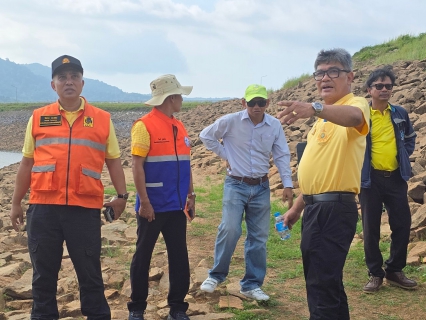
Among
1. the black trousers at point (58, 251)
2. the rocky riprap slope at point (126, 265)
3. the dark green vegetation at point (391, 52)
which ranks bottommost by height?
the rocky riprap slope at point (126, 265)

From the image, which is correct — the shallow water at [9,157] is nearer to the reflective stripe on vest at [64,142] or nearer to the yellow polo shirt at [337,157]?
the reflective stripe on vest at [64,142]

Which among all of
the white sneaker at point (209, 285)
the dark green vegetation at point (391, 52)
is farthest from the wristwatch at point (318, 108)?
the dark green vegetation at point (391, 52)

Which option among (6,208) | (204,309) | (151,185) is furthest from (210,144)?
(6,208)

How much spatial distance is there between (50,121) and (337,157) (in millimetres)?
2156

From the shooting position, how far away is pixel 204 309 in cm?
518

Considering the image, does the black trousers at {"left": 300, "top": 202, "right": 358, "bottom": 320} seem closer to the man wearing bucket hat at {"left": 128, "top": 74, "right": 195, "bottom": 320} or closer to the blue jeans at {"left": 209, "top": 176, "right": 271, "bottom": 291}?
the man wearing bucket hat at {"left": 128, "top": 74, "right": 195, "bottom": 320}

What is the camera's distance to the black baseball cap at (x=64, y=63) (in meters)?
4.23

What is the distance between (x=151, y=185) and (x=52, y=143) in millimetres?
928

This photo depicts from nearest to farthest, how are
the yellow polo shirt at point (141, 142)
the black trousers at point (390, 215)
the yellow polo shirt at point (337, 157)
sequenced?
the yellow polo shirt at point (337, 157)
the yellow polo shirt at point (141, 142)
the black trousers at point (390, 215)

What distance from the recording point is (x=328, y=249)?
3738 millimetres

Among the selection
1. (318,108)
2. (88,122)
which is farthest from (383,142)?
(88,122)

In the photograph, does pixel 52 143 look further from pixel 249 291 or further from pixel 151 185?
pixel 249 291

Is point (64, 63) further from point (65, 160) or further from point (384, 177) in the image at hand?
point (384, 177)

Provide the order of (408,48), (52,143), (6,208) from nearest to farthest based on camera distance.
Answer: (52,143) < (6,208) < (408,48)
